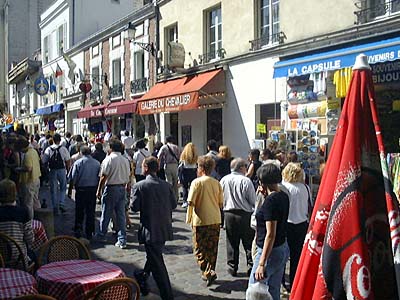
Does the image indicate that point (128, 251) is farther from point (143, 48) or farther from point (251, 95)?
point (143, 48)

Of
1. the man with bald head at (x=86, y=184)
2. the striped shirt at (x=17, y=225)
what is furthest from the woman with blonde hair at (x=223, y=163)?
the striped shirt at (x=17, y=225)

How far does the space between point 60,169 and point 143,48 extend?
8624 mm

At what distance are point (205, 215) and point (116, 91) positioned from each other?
16.2 m

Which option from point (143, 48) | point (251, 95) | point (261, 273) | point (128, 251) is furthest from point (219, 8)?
point (261, 273)

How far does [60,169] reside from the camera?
10.6 m

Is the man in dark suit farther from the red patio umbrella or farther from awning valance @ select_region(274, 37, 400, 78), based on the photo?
awning valance @ select_region(274, 37, 400, 78)

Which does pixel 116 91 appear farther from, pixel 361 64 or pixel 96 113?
pixel 361 64

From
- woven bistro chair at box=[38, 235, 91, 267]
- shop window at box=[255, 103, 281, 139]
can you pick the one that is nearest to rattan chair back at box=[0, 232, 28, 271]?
woven bistro chair at box=[38, 235, 91, 267]

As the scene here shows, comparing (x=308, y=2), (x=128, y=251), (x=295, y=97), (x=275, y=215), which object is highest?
(x=308, y=2)

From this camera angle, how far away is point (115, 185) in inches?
310

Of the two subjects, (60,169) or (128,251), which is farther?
(60,169)

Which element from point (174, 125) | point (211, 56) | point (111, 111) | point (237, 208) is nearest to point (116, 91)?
point (111, 111)

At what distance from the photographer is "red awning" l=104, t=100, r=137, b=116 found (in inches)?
693

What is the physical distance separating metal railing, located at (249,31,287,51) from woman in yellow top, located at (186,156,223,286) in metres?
6.53
